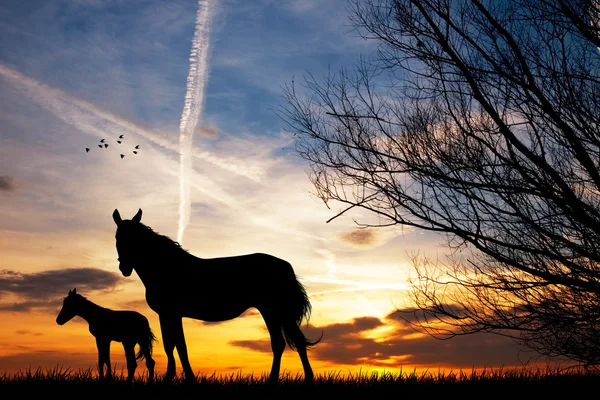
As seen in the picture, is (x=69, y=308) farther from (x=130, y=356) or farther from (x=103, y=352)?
(x=130, y=356)

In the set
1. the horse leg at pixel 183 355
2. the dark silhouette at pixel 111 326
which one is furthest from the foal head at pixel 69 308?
the horse leg at pixel 183 355

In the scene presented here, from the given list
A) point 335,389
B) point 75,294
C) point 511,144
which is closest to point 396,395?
point 335,389

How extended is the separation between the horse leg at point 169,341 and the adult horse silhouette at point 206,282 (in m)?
0.12

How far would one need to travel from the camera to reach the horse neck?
38.1ft

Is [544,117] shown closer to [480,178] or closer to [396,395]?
[480,178]

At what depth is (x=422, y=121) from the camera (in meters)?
8.76

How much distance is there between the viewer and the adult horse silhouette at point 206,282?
8500 mm

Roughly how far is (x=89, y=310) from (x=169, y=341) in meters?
4.39

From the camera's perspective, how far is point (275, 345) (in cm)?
823

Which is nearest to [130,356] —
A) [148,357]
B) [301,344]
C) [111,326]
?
[148,357]

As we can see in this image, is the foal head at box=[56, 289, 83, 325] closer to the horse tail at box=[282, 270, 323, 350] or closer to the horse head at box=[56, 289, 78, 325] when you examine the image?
the horse head at box=[56, 289, 78, 325]

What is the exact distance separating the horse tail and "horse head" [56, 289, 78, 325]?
5.39 metres

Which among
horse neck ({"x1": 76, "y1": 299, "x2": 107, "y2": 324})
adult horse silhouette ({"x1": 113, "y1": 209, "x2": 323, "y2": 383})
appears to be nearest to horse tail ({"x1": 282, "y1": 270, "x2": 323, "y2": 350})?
adult horse silhouette ({"x1": 113, "y1": 209, "x2": 323, "y2": 383})

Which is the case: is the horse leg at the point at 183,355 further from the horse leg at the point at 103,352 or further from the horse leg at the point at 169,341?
the horse leg at the point at 103,352
